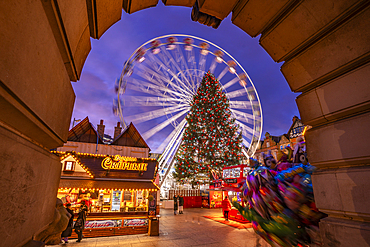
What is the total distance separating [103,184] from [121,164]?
147 centimetres

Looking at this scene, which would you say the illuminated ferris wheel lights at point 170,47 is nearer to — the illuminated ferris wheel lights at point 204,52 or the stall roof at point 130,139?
the illuminated ferris wheel lights at point 204,52

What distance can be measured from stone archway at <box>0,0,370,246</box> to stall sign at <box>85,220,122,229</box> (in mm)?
8801

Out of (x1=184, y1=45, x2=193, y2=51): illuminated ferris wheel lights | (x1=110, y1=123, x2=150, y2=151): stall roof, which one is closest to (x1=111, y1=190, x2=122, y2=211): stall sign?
(x1=110, y1=123, x2=150, y2=151): stall roof

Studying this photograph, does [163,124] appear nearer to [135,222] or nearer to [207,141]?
[207,141]

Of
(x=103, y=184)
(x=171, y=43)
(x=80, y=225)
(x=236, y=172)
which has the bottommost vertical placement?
(x=80, y=225)

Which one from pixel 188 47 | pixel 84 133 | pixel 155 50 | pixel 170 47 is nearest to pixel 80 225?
pixel 84 133

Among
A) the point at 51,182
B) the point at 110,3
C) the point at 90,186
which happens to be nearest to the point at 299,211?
the point at 51,182

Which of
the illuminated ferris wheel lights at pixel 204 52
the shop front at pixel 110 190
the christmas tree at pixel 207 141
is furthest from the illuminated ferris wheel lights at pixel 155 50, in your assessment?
the shop front at pixel 110 190

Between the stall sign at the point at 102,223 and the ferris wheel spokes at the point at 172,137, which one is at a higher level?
the ferris wheel spokes at the point at 172,137

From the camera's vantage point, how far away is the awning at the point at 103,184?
968 centimetres

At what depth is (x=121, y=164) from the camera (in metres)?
11.3

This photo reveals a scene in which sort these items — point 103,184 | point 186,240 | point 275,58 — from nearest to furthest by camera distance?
point 275,58, point 186,240, point 103,184

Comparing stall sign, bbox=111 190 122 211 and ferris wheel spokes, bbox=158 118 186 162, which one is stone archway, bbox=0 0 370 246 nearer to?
stall sign, bbox=111 190 122 211

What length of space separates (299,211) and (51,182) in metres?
3.01
